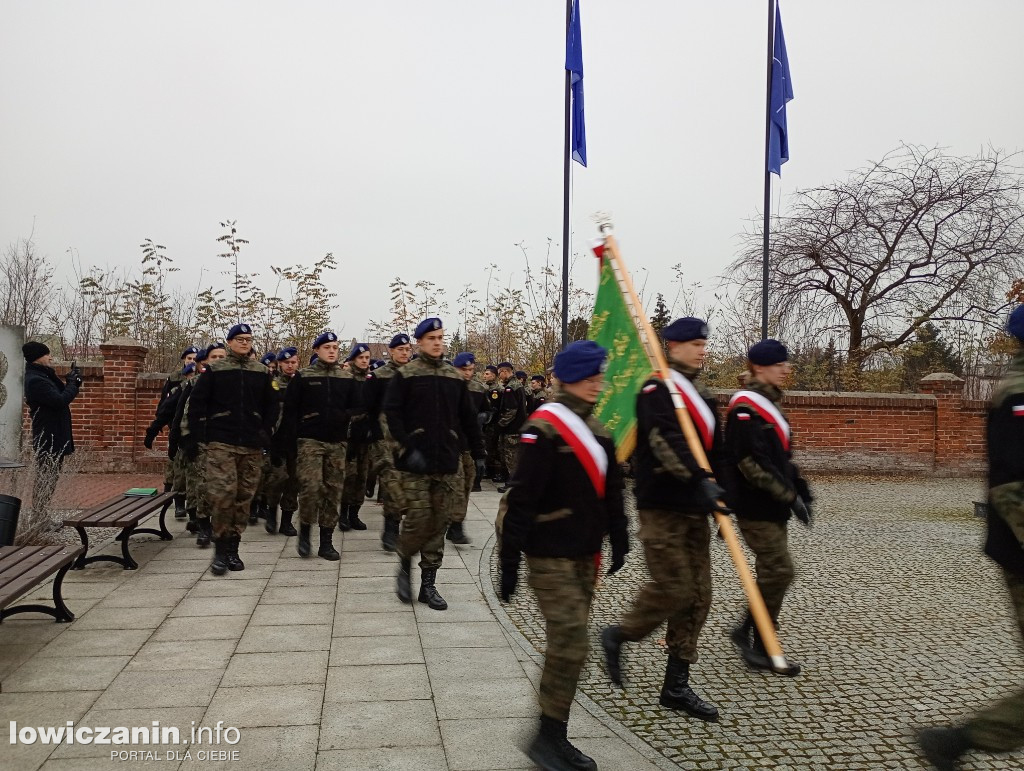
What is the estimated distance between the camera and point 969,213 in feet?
67.7

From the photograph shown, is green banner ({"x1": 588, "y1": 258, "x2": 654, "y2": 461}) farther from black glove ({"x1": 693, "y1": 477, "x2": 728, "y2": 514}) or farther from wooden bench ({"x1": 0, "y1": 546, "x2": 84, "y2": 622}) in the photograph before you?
wooden bench ({"x1": 0, "y1": 546, "x2": 84, "y2": 622})

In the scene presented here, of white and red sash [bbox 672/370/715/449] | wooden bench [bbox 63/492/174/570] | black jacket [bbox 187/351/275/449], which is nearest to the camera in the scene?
white and red sash [bbox 672/370/715/449]

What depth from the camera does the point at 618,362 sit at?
5.70 meters

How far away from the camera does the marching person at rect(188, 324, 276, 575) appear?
287 inches

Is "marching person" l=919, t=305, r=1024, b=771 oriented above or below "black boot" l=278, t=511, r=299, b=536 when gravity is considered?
above

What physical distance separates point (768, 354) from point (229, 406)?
15.7ft

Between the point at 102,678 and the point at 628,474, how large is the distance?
39.9 feet

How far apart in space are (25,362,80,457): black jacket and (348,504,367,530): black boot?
324 centimetres

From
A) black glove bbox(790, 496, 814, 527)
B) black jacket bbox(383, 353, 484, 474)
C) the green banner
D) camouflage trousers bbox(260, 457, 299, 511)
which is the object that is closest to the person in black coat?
camouflage trousers bbox(260, 457, 299, 511)

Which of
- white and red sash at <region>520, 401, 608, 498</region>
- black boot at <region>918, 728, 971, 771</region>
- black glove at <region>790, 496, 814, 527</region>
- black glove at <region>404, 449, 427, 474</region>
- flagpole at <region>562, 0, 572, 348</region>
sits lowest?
black boot at <region>918, 728, 971, 771</region>

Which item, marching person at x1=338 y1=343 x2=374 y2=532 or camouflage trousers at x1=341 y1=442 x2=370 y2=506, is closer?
marching person at x1=338 y1=343 x2=374 y2=532

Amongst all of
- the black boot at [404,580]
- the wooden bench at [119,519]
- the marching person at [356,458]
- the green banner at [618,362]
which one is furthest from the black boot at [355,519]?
the green banner at [618,362]

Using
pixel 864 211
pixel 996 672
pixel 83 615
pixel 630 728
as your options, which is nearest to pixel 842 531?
pixel 996 672

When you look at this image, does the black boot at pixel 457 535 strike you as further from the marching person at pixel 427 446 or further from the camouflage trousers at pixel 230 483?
the marching person at pixel 427 446
